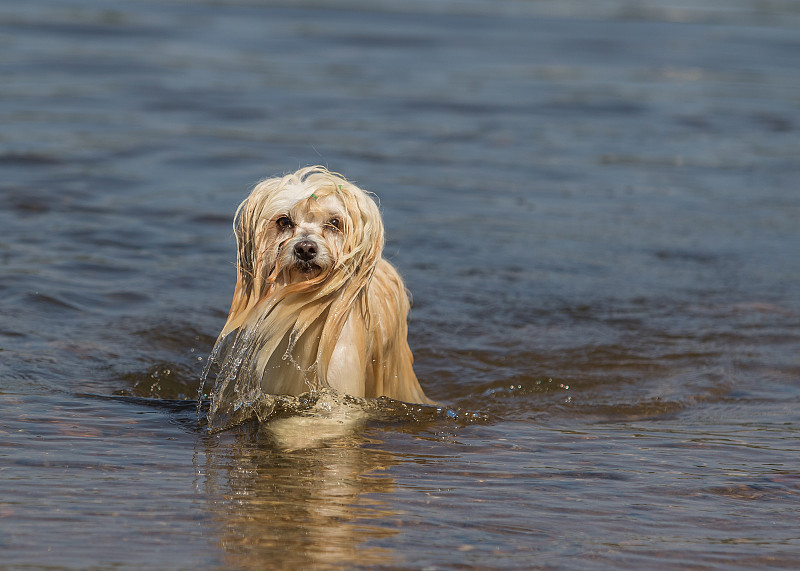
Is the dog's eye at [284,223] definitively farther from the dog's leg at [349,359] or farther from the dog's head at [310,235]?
the dog's leg at [349,359]

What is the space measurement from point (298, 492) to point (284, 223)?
127cm

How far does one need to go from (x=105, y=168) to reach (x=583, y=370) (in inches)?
258

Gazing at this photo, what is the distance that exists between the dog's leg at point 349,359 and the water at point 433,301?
202 mm

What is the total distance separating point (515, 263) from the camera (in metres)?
10.4

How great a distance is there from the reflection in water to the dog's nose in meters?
1.00

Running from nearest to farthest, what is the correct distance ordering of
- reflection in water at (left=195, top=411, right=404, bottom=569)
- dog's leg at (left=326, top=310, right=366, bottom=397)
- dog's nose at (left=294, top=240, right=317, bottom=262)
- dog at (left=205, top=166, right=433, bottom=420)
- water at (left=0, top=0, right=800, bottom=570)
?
reflection in water at (left=195, top=411, right=404, bottom=569)
water at (left=0, top=0, right=800, bottom=570)
dog's nose at (left=294, top=240, right=317, bottom=262)
dog at (left=205, top=166, right=433, bottom=420)
dog's leg at (left=326, top=310, right=366, bottom=397)

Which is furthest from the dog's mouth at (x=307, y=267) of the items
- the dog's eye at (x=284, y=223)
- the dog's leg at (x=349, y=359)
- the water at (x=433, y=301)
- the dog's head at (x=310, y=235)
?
the water at (x=433, y=301)

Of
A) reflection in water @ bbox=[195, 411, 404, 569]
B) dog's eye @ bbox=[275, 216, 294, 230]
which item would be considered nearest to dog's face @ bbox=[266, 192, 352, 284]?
Result: dog's eye @ bbox=[275, 216, 294, 230]

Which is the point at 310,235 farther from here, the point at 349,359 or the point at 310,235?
the point at 349,359

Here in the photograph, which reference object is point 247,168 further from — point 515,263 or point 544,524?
point 544,524

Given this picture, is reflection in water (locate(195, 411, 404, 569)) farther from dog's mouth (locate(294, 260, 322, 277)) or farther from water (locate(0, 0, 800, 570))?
dog's mouth (locate(294, 260, 322, 277))

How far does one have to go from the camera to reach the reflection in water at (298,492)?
4695mm

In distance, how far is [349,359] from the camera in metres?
6.09

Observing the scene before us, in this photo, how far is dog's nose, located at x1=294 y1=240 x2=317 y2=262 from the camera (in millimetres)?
5547
